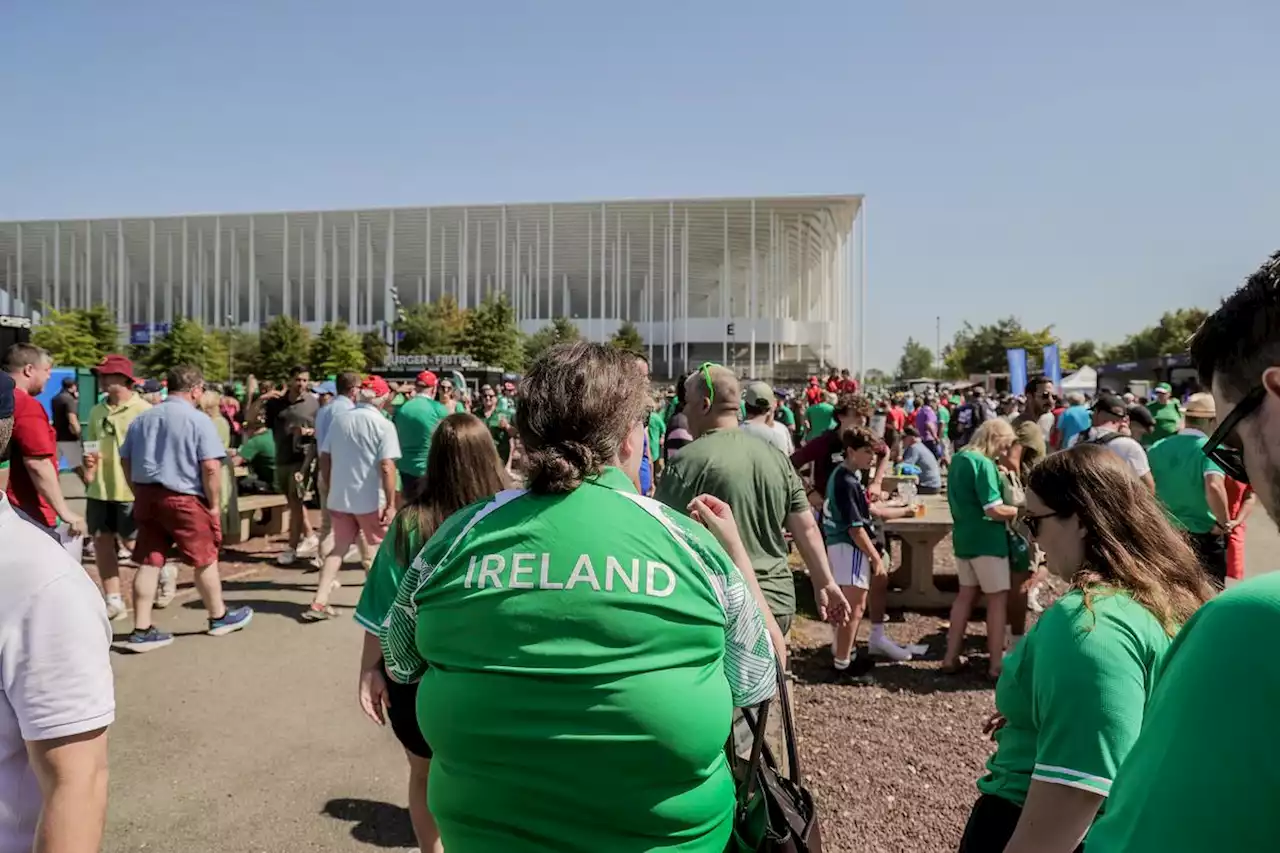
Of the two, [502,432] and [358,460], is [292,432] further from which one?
[502,432]

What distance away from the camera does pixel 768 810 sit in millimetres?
1705

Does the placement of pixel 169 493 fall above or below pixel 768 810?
above

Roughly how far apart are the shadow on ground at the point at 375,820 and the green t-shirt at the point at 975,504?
12.1 feet

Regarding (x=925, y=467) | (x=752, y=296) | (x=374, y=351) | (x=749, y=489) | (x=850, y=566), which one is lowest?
(x=850, y=566)

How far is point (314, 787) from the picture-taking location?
152 inches

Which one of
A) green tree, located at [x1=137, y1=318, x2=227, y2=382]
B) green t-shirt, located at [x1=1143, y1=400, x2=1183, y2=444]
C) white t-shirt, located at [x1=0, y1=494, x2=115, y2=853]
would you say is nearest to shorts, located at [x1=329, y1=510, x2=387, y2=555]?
white t-shirt, located at [x1=0, y1=494, x2=115, y2=853]

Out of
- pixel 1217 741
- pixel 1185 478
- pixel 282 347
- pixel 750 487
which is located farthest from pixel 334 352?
pixel 1217 741

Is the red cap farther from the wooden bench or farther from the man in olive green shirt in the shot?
the man in olive green shirt

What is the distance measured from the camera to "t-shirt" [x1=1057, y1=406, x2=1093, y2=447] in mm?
9359

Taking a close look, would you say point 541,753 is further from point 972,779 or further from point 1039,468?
point 972,779

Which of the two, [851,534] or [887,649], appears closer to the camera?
[851,534]

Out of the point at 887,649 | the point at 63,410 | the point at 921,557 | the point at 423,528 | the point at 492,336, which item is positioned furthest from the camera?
the point at 492,336

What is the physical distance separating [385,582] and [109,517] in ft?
14.7

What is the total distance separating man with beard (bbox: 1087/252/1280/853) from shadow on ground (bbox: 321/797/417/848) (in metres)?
3.24
